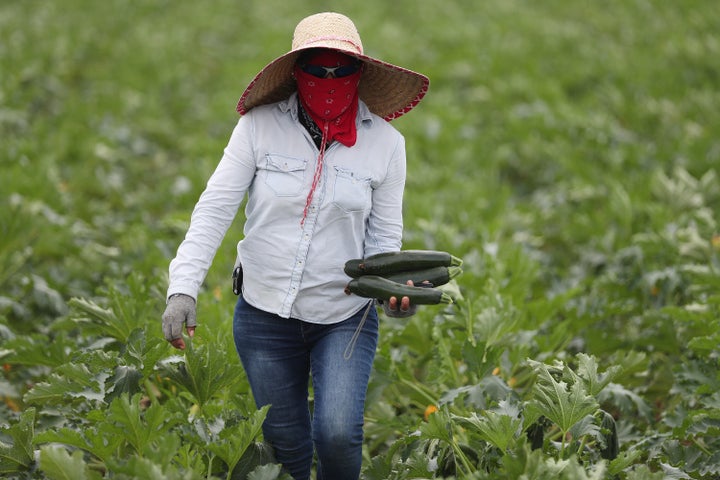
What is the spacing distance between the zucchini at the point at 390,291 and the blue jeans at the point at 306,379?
191 mm

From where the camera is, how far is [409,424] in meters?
3.57

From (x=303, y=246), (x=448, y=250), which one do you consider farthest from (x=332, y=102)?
(x=448, y=250)

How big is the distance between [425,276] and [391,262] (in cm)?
15

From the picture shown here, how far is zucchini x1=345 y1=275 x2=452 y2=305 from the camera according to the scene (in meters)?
2.81

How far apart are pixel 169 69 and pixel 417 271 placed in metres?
9.73

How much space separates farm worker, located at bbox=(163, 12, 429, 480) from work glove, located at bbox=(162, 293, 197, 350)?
0.04 ft

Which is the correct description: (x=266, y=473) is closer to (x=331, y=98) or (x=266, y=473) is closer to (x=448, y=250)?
(x=331, y=98)

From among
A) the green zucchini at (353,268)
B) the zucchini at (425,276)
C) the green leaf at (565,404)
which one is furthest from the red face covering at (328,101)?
the green leaf at (565,404)

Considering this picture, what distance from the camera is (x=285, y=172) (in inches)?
114

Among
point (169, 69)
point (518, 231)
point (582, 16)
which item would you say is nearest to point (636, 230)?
point (518, 231)

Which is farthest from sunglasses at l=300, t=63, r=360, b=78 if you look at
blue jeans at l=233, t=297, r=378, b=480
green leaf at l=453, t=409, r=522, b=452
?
green leaf at l=453, t=409, r=522, b=452

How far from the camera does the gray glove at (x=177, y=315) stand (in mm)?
2717

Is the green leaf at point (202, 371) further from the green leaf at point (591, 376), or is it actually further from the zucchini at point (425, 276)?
the green leaf at point (591, 376)

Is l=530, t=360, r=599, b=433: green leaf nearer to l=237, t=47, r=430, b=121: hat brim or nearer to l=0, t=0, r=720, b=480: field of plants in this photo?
l=0, t=0, r=720, b=480: field of plants
